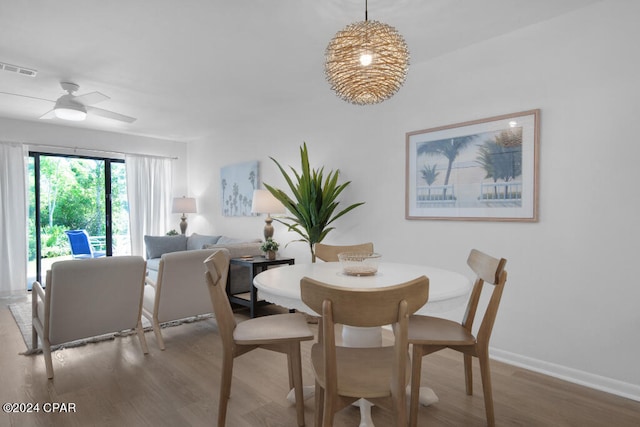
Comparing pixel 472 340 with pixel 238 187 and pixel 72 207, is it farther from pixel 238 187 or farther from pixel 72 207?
pixel 72 207

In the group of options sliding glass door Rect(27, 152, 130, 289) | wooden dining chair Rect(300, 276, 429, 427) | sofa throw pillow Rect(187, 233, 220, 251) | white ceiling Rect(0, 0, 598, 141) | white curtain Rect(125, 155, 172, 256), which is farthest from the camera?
white curtain Rect(125, 155, 172, 256)

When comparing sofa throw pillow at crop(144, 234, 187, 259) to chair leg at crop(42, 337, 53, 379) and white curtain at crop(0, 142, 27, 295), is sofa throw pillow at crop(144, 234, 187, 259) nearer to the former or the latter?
white curtain at crop(0, 142, 27, 295)

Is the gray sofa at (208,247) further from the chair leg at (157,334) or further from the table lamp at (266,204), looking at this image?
the chair leg at (157,334)

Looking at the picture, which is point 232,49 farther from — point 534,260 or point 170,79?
point 534,260

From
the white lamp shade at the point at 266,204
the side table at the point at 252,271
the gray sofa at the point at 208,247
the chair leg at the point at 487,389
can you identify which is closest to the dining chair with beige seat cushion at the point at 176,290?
the side table at the point at 252,271

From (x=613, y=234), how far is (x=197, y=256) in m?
3.00

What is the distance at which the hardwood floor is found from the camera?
1.95 metres

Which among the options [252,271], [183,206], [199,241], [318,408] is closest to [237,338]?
[318,408]

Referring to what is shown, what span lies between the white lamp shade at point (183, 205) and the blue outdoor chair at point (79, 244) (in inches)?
52.5

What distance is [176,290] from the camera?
10.0 ft

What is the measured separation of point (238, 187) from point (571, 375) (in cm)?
434

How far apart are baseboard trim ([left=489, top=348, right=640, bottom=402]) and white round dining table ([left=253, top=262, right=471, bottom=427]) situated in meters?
0.90

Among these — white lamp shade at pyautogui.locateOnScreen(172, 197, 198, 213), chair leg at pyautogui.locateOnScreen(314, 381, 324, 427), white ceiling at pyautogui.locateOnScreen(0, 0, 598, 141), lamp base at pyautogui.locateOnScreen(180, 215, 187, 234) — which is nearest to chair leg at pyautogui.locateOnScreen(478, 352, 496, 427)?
chair leg at pyautogui.locateOnScreen(314, 381, 324, 427)

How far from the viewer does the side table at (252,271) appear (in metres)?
3.75
